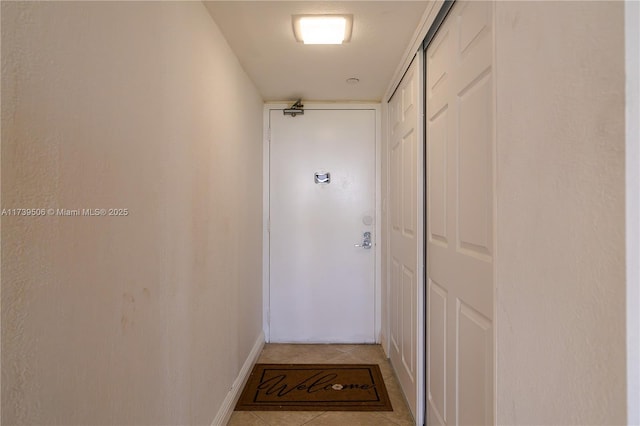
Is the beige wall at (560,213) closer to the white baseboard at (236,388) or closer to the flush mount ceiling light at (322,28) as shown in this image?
the flush mount ceiling light at (322,28)

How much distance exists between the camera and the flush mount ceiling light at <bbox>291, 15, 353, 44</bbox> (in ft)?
6.16

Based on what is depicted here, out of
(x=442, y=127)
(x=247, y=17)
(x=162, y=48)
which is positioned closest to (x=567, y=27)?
(x=442, y=127)

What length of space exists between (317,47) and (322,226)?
63.1 inches

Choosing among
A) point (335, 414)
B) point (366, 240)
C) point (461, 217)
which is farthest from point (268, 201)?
point (461, 217)

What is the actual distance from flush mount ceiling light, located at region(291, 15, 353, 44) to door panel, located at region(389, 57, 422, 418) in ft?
1.51

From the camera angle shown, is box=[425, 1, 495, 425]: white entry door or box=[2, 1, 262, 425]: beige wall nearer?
box=[2, 1, 262, 425]: beige wall

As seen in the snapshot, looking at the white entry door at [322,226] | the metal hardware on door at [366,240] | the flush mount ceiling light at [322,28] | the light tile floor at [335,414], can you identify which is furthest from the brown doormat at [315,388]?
the flush mount ceiling light at [322,28]

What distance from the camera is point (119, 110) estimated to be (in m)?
1.03

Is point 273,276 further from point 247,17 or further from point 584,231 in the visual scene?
point 584,231

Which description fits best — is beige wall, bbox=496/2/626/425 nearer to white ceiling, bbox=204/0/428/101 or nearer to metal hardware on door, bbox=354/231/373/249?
white ceiling, bbox=204/0/428/101

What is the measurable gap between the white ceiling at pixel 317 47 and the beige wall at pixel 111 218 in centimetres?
22

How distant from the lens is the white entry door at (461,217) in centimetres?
120

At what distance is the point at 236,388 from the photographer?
7.60 ft

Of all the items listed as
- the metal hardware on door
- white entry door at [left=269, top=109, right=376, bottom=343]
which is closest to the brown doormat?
white entry door at [left=269, top=109, right=376, bottom=343]
